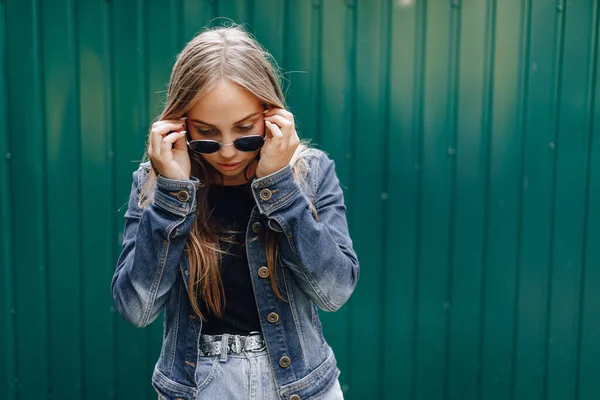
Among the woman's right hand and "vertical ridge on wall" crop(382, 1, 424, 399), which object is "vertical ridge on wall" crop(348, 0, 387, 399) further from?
the woman's right hand

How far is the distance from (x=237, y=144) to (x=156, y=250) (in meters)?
0.36

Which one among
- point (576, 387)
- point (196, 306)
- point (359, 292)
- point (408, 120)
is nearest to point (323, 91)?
point (408, 120)

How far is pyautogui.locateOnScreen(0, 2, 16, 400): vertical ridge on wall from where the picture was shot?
10.5 ft

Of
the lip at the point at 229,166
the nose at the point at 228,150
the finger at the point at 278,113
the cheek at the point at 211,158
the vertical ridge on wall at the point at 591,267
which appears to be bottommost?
the vertical ridge on wall at the point at 591,267

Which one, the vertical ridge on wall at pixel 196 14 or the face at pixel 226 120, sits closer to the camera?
the face at pixel 226 120

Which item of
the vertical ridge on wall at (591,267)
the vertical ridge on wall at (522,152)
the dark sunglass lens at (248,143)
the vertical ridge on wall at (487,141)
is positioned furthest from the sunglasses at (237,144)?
the vertical ridge on wall at (591,267)

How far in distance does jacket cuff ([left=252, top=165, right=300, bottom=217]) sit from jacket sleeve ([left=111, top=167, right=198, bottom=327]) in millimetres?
180

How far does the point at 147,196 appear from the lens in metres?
1.87

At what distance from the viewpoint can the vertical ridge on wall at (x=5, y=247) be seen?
3186mm

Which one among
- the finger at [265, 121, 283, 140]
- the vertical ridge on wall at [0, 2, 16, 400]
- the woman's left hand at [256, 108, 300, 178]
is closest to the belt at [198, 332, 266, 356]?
the woman's left hand at [256, 108, 300, 178]

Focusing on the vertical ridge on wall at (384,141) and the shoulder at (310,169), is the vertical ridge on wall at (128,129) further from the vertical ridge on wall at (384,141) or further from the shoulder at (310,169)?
the shoulder at (310,169)

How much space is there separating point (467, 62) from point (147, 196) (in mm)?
2026

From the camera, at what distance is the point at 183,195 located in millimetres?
1753

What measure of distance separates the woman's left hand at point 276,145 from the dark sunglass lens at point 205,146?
13cm
